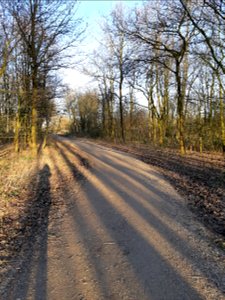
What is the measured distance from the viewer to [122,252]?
17.5 ft

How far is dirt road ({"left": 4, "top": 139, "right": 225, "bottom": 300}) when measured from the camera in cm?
416

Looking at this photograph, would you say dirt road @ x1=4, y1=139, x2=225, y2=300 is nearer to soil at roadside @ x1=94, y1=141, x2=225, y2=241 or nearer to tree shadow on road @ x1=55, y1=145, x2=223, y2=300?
tree shadow on road @ x1=55, y1=145, x2=223, y2=300

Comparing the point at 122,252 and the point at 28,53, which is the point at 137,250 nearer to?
the point at 122,252

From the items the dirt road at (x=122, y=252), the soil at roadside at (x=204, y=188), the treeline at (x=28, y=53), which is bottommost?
the dirt road at (x=122, y=252)

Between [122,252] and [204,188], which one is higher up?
[204,188]

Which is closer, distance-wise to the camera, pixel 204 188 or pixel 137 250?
pixel 137 250

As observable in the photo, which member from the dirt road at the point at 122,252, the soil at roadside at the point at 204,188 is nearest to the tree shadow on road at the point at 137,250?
the dirt road at the point at 122,252

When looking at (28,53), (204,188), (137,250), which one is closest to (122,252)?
(137,250)

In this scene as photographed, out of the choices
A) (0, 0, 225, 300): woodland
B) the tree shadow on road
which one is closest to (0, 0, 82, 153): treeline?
(0, 0, 225, 300): woodland

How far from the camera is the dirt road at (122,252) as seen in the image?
4.16m

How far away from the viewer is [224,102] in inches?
A: 941

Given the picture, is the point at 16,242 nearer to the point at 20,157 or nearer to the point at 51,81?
the point at 20,157

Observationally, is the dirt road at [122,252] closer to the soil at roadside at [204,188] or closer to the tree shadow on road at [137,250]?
the tree shadow on road at [137,250]

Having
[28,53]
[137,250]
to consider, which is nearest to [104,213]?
[137,250]
